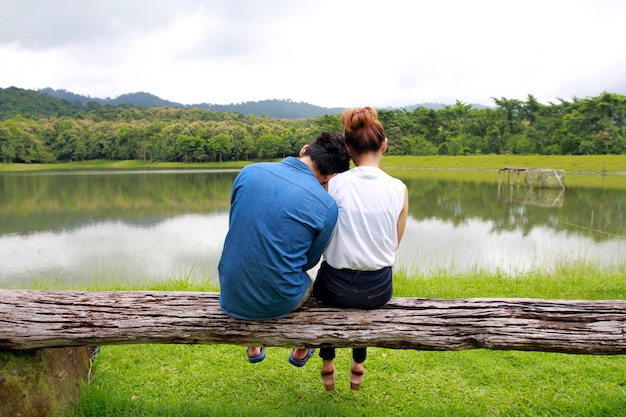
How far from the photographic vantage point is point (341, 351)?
308 centimetres

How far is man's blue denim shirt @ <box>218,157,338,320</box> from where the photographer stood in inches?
72.3

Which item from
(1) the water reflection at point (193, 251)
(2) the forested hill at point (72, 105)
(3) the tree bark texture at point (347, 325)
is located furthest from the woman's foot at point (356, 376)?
(2) the forested hill at point (72, 105)

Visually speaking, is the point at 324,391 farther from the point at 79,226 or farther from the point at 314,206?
the point at 79,226

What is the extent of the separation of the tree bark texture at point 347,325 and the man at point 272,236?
0.15 meters

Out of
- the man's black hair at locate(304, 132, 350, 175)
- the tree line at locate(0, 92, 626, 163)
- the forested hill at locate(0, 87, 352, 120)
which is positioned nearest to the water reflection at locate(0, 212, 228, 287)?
the man's black hair at locate(304, 132, 350, 175)

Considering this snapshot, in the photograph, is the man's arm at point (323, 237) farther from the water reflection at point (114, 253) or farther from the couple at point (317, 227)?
the water reflection at point (114, 253)

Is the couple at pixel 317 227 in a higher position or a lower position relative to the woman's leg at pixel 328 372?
higher

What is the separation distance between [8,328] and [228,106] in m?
183

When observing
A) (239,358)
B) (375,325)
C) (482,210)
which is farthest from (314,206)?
(482,210)

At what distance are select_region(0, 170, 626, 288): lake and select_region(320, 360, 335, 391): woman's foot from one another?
3.66m

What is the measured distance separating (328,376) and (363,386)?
262 millimetres

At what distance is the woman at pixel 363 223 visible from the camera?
6.63 feet

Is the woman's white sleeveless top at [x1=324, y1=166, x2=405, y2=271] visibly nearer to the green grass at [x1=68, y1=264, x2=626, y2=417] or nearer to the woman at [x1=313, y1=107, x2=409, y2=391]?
the woman at [x1=313, y1=107, x2=409, y2=391]

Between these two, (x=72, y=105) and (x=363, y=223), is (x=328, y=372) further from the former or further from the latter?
(x=72, y=105)
